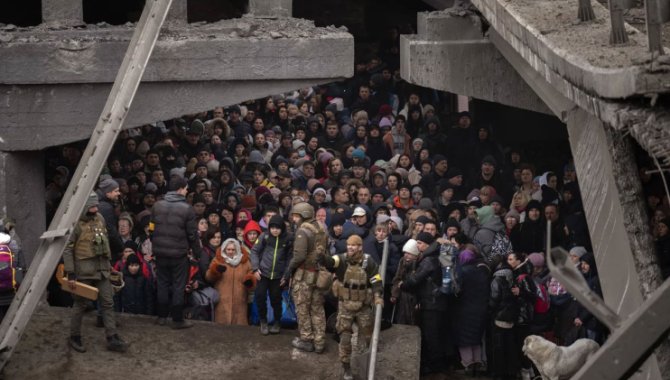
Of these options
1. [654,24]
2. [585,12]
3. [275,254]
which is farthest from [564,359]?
[275,254]

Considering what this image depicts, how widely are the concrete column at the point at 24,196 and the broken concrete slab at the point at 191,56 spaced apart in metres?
0.88

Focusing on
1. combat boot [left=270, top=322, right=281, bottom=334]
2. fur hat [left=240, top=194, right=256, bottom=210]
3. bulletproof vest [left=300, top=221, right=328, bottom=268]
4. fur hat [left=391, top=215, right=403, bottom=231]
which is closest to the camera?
bulletproof vest [left=300, top=221, right=328, bottom=268]

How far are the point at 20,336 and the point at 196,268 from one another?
2.19 metres

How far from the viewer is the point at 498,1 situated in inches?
498

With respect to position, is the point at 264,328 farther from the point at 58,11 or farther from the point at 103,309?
the point at 58,11

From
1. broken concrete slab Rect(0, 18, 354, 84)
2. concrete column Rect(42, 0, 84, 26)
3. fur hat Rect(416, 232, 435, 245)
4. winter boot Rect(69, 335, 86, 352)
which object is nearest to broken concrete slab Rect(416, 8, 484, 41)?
broken concrete slab Rect(0, 18, 354, 84)

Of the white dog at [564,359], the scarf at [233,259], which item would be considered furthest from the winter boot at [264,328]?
the white dog at [564,359]

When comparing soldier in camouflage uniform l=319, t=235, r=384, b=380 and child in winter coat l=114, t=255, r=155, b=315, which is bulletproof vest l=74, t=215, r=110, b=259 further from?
soldier in camouflage uniform l=319, t=235, r=384, b=380

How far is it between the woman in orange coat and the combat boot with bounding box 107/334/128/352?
45.5 inches

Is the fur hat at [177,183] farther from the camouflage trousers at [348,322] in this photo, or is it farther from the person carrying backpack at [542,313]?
the person carrying backpack at [542,313]

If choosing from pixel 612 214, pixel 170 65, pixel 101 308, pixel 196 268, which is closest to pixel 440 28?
pixel 170 65

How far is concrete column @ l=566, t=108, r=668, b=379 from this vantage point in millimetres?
9594

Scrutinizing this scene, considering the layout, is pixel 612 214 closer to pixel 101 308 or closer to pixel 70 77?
pixel 101 308

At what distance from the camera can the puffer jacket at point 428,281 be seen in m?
14.1
